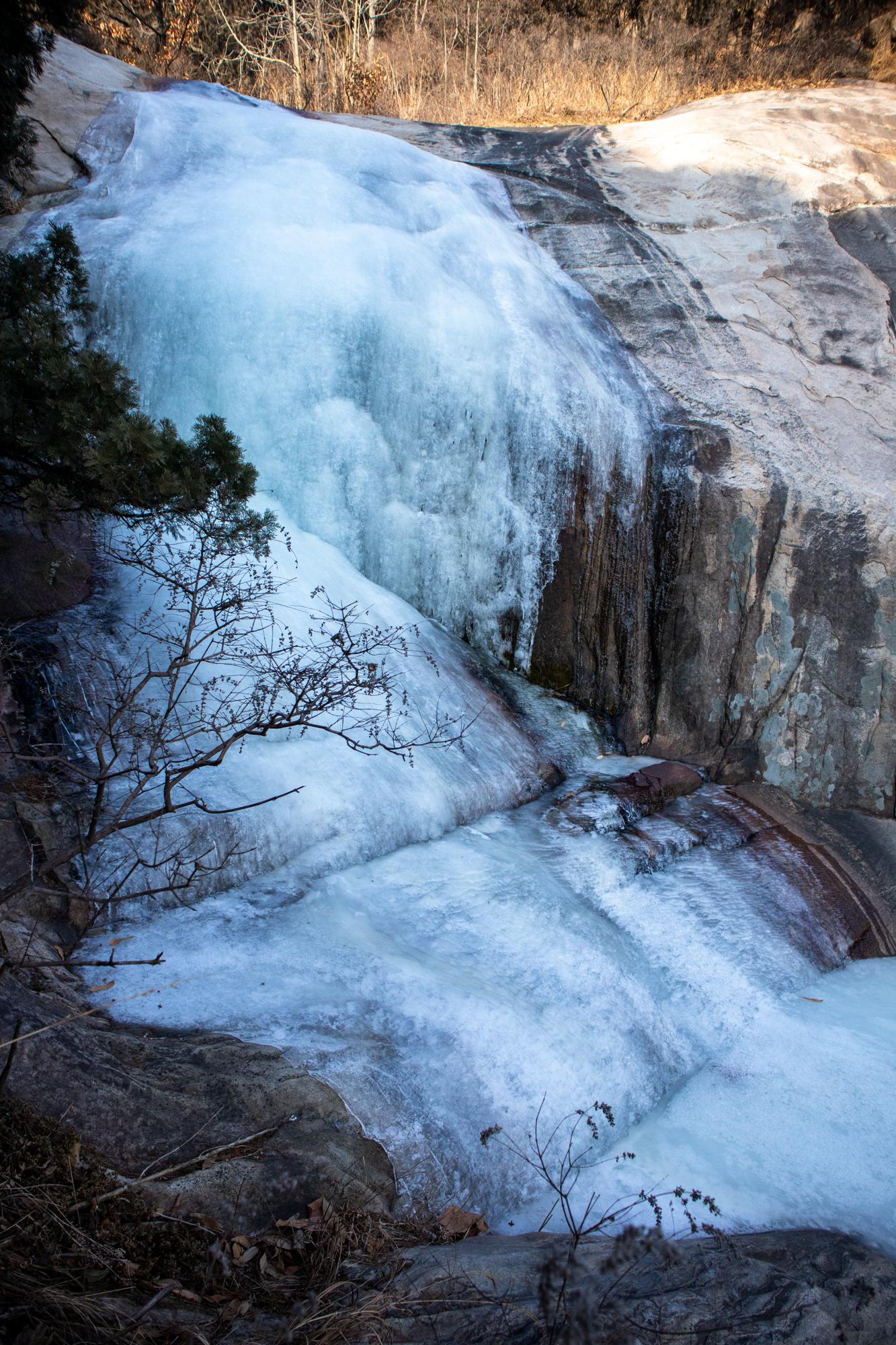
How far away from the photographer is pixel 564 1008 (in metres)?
3.32

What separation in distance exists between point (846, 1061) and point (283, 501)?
4180mm

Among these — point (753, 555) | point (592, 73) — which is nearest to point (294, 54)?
point (592, 73)

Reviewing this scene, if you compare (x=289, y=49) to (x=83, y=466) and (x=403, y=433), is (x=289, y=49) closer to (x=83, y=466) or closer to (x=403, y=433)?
(x=403, y=433)

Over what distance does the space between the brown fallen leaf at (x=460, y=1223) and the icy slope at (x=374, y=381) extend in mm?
3701

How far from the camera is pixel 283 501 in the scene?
5496mm

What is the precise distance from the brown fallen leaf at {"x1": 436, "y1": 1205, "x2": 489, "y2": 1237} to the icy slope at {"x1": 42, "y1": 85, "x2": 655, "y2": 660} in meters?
3.70

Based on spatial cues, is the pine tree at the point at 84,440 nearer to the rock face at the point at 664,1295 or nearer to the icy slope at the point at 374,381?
the icy slope at the point at 374,381

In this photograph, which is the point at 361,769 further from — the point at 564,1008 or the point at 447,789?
the point at 564,1008

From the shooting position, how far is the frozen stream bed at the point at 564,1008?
272cm

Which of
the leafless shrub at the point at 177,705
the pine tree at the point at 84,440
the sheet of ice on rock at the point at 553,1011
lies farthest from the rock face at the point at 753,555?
the pine tree at the point at 84,440

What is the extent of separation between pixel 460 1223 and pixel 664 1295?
0.62 meters

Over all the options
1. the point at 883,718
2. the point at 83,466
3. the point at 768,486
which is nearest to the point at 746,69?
the point at 768,486

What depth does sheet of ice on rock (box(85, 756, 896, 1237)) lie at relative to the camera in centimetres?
272

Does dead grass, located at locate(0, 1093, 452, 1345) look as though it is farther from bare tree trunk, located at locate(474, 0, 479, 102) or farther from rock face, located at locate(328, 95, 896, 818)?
bare tree trunk, located at locate(474, 0, 479, 102)
